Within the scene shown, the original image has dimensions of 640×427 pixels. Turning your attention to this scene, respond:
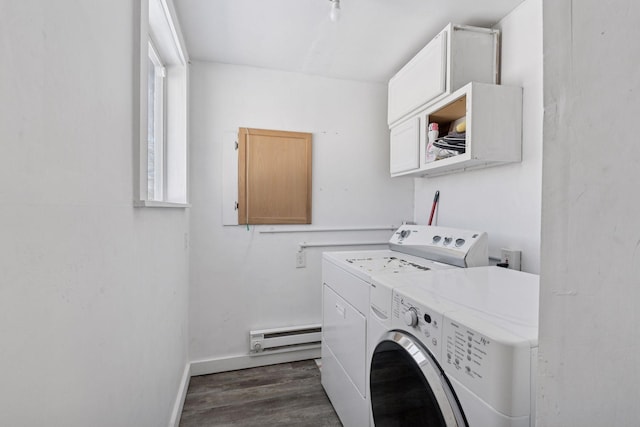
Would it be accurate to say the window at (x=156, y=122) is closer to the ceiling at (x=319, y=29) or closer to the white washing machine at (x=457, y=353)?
the ceiling at (x=319, y=29)

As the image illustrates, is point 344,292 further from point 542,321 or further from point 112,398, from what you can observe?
point 542,321

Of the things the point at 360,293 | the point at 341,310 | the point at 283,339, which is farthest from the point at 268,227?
the point at 360,293

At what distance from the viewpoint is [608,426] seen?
319 millimetres

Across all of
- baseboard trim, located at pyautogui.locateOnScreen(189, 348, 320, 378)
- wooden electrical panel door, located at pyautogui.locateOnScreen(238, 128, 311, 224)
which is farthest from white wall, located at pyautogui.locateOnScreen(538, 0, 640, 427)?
baseboard trim, located at pyautogui.locateOnScreen(189, 348, 320, 378)

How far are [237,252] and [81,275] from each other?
162 cm

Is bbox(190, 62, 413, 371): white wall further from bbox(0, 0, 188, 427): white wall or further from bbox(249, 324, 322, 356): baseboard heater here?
bbox(0, 0, 188, 427): white wall

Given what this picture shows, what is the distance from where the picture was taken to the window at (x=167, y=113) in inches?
61.9

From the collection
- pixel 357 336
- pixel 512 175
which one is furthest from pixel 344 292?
pixel 512 175

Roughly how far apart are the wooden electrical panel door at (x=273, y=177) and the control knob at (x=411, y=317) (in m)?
1.47

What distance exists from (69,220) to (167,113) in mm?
1541

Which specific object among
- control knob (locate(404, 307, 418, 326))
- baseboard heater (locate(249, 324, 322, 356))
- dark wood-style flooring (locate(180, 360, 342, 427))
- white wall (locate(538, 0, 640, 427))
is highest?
white wall (locate(538, 0, 640, 427))

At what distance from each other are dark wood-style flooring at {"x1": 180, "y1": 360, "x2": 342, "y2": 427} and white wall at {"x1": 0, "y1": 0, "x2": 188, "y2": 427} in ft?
2.82

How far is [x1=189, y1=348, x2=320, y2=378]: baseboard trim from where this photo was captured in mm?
2104

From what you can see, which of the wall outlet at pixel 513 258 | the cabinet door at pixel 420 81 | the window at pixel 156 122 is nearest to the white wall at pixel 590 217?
the wall outlet at pixel 513 258
